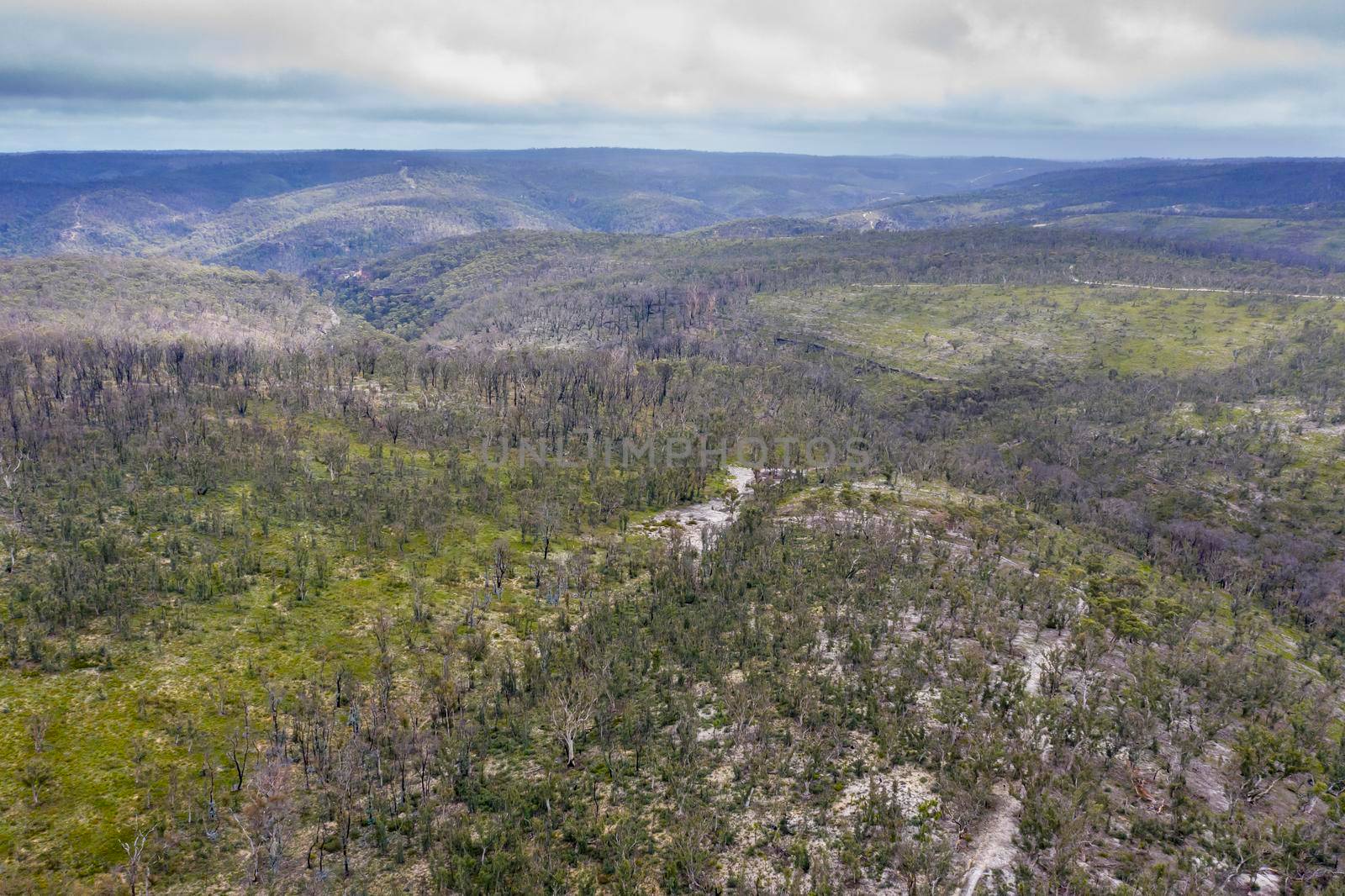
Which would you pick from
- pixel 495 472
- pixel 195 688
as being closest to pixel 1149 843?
pixel 195 688

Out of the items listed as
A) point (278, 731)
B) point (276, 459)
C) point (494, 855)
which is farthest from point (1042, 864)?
point (276, 459)

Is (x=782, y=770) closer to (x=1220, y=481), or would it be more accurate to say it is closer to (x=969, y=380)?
(x=1220, y=481)

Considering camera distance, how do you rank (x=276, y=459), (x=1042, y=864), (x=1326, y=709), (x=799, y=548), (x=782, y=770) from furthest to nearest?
(x=276, y=459) → (x=799, y=548) → (x=1326, y=709) → (x=782, y=770) → (x=1042, y=864)

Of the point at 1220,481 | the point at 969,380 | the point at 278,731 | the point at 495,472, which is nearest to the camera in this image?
the point at 278,731

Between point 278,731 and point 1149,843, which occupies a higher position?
point 1149,843

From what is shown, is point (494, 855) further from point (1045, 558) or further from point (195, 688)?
point (1045, 558)

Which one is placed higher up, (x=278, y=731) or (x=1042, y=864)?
(x=1042, y=864)

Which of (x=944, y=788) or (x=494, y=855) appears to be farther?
(x=944, y=788)

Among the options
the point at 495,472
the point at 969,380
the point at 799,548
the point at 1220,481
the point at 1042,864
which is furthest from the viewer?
the point at 969,380

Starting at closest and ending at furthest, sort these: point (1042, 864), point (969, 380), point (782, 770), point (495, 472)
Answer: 1. point (1042, 864)
2. point (782, 770)
3. point (495, 472)
4. point (969, 380)
